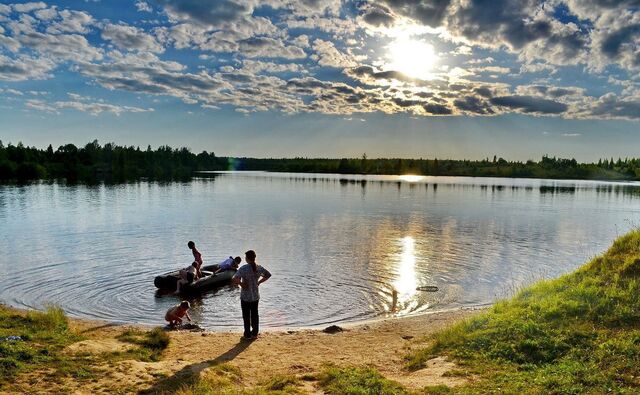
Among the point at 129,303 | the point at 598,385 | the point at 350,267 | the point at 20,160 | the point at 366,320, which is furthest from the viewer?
the point at 20,160

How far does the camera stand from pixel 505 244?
39.4 metres

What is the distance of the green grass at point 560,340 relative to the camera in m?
8.80

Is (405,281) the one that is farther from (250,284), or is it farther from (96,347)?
(96,347)

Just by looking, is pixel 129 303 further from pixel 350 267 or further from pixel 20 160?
pixel 20 160

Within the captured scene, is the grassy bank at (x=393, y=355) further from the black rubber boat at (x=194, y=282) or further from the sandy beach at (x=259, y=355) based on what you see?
the black rubber boat at (x=194, y=282)

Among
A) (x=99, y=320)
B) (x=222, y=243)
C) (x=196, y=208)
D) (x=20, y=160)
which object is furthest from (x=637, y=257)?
(x=20, y=160)

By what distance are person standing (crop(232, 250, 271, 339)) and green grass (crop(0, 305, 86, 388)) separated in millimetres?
4799

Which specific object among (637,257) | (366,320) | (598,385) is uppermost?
(637,257)

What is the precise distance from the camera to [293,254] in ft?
107

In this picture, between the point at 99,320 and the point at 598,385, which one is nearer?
the point at 598,385

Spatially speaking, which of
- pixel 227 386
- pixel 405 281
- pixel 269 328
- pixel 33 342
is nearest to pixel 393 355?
pixel 227 386

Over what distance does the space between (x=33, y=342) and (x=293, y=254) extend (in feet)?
71.2

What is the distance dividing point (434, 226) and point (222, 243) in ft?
79.8

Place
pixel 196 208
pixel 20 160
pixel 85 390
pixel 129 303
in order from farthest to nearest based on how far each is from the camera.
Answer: pixel 20 160
pixel 196 208
pixel 129 303
pixel 85 390
